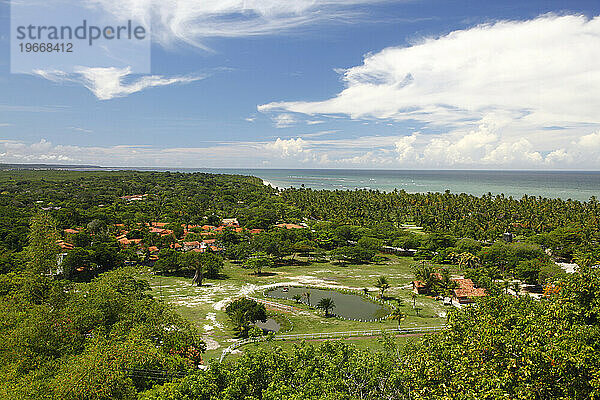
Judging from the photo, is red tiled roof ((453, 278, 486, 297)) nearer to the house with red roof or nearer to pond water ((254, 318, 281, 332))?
the house with red roof

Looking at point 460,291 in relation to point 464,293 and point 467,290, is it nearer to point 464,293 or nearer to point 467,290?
point 464,293

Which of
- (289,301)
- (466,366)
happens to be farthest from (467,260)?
(466,366)

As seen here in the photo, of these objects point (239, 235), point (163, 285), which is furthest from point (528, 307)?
point (239, 235)

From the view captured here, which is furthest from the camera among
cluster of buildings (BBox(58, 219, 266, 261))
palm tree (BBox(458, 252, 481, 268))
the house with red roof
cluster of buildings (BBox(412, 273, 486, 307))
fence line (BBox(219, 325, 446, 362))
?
cluster of buildings (BBox(58, 219, 266, 261))

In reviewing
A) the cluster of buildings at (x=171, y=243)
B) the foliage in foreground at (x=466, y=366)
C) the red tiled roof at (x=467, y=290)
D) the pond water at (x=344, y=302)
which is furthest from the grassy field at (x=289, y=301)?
the foliage in foreground at (x=466, y=366)

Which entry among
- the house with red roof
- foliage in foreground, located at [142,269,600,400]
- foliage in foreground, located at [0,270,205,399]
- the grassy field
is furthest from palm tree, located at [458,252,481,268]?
foliage in foreground, located at [0,270,205,399]

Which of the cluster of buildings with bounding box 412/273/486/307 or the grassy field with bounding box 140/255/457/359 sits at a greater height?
the cluster of buildings with bounding box 412/273/486/307

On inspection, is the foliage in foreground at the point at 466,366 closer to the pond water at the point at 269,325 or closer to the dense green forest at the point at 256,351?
the dense green forest at the point at 256,351
